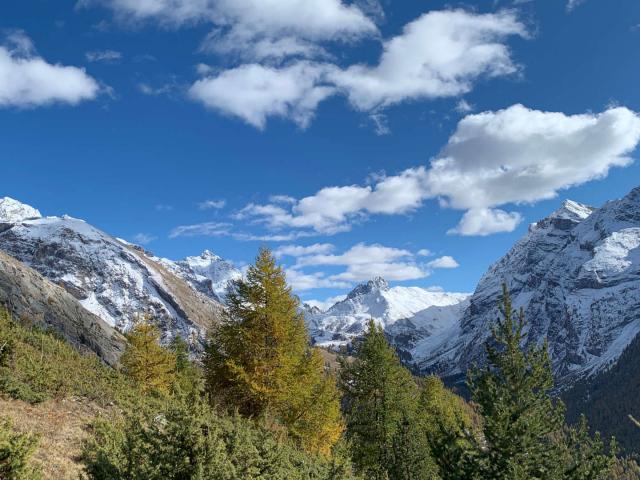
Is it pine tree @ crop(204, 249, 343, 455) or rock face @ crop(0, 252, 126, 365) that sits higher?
rock face @ crop(0, 252, 126, 365)

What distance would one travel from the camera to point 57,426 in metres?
15.1

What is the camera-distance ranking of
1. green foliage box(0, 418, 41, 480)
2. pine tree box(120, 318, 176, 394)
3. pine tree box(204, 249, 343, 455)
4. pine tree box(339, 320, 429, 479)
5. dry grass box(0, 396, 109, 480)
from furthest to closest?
pine tree box(120, 318, 176, 394), pine tree box(339, 320, 429, 479), pine tree box(204, 249, 343, 455), dry grass box(0, 396, 109, 480), green foliage box(0, 418, 41, 480)

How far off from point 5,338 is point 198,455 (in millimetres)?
15261

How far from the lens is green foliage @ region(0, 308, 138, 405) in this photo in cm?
1688

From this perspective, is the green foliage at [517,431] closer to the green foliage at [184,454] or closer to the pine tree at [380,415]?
the green foliage at [184,454]

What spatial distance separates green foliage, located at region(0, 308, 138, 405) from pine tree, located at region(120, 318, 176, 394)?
12145mm

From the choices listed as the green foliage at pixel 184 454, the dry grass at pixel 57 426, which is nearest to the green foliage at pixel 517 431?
the green foliage at pixel 184 454

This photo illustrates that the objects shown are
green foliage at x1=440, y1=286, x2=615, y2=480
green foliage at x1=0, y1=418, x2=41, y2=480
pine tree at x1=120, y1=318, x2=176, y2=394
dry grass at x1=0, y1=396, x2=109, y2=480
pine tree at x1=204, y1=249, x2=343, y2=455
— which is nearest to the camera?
green foliage at x1=0, y1=418, x2=41, y2=480

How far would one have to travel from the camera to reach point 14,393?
1633 cm

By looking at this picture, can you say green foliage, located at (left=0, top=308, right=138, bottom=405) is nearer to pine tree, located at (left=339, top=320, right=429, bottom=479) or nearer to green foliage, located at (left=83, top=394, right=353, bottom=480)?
green foliage, located at (left=83, top=394, right=353, bottom=480)

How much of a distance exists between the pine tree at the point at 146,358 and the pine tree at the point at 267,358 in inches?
676

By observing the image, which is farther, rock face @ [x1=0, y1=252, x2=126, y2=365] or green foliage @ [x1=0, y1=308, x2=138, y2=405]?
rock face @ [x1=0, y1=252, x2=126, y2=365]

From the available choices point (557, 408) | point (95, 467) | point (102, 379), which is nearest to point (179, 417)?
point (95, 467)

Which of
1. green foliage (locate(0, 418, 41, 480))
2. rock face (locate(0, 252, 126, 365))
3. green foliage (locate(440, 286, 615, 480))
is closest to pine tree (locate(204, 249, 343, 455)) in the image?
green foliage (locate(440, 286, 615, 480))
